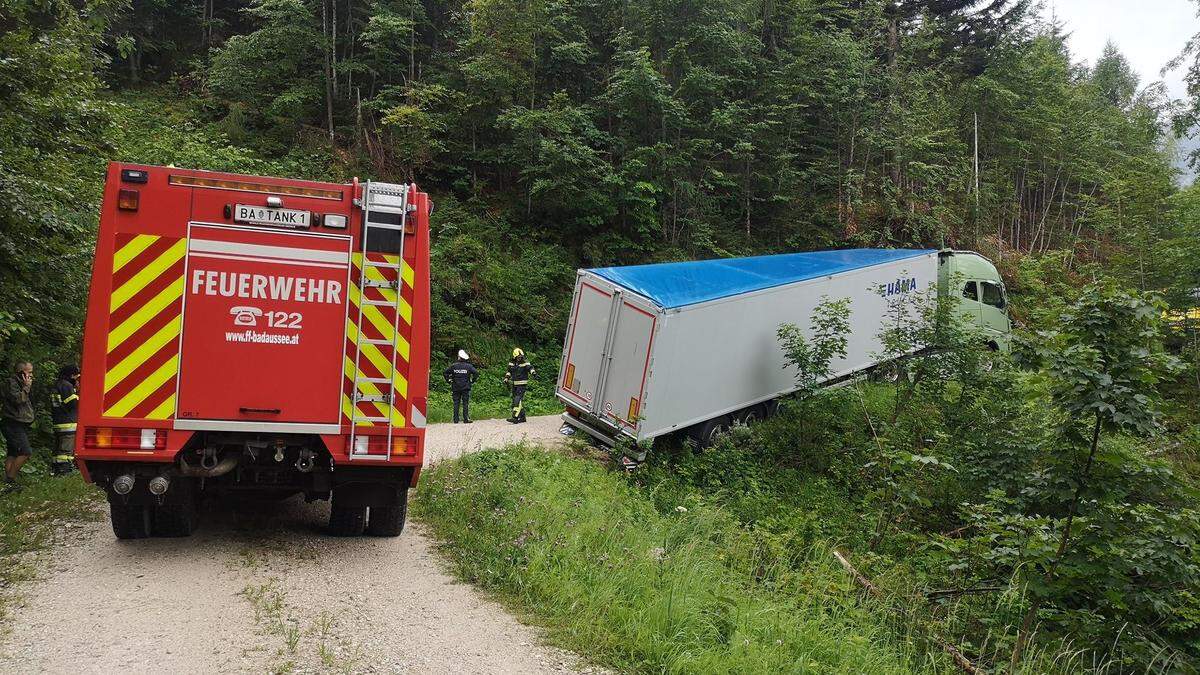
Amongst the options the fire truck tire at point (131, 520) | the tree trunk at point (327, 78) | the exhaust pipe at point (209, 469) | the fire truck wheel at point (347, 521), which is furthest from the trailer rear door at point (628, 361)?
the tree trunk at point (327, 78)

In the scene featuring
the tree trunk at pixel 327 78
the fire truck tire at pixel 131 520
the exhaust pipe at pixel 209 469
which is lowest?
the fire truck tire at pixel 131 520

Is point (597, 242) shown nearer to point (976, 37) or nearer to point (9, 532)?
point (9, 532)

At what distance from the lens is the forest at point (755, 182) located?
21.8ft

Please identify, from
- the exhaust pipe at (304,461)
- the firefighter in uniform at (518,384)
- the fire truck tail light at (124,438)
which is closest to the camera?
the fire truck tail light at (124,438)

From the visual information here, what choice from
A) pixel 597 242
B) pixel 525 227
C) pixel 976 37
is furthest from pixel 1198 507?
pixel 976 37

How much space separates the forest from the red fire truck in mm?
Result: 3495

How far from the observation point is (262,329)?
229 inches

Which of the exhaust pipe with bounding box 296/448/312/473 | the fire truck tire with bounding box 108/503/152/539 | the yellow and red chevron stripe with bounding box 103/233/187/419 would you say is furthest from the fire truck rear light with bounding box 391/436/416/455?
the fire truck tire with bounding box 108/503/152/539

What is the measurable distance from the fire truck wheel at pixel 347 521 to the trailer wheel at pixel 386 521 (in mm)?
80

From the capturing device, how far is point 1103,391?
19.8 feet

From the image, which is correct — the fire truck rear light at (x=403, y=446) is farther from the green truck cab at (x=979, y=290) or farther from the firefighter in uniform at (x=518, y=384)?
the green truck cab at (x=979, y=290)

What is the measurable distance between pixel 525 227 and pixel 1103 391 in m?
18.1

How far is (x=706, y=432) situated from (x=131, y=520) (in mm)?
8838

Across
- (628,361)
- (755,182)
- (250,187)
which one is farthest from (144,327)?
(755,182)
